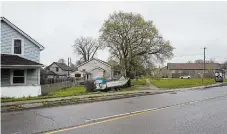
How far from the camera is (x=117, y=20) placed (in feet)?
117

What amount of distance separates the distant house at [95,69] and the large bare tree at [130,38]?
18.9 meters

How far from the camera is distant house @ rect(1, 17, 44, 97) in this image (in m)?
19.0

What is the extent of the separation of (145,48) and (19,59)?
68.4 feet

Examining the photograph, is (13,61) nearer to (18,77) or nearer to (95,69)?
(18,77)

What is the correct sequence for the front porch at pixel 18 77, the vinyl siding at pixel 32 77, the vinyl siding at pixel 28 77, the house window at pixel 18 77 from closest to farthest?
the front porch at pixel 18 77 < the vinyl siding at pixel 28 77 < the house window at pixel 18 77 < the vinyl siding at pixel 32 77

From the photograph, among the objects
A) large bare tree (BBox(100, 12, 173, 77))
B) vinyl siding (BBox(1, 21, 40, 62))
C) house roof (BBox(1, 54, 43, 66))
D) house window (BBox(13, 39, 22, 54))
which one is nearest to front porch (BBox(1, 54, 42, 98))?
house roof (BBox(1, 54, 43, 66))

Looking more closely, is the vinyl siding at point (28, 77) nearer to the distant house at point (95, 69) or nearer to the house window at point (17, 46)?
the house window at point (17, 46)

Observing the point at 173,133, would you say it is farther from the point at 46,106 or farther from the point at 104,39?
the point at 104,39

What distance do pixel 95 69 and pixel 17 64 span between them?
38.0 metres

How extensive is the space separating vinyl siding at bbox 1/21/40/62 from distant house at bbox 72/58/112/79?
33.7 metres

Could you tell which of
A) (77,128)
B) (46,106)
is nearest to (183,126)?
(77,128)

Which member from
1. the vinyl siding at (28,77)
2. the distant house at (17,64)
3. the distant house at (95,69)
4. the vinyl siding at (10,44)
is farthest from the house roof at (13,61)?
the distant house at (95,69)

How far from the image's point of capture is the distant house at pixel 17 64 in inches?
746

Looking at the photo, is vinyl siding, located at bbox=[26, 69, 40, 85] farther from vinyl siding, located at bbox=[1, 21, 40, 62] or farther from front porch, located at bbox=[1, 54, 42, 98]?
vinyl siding, located at bbox=[1, 21, 40, 62]
